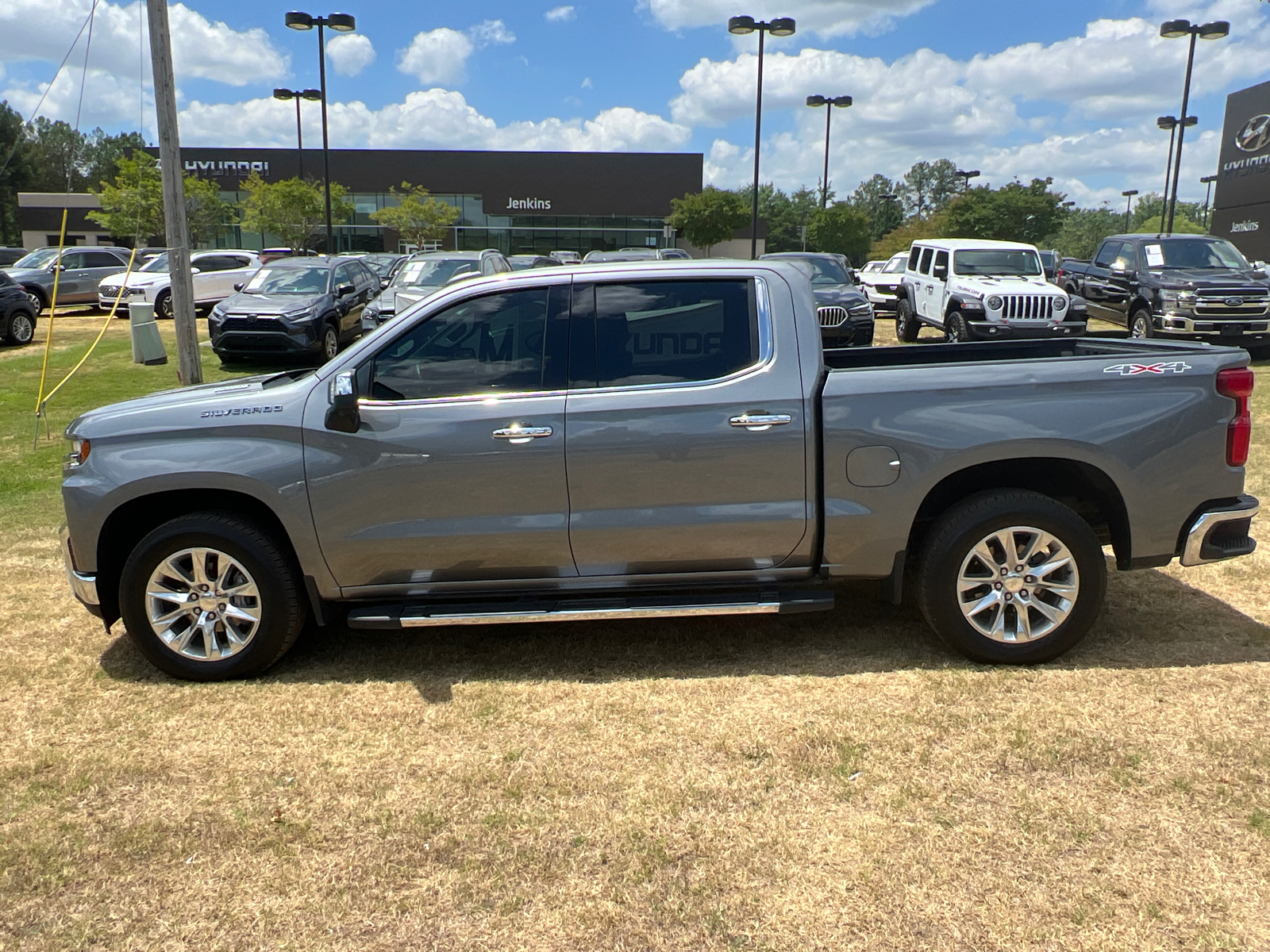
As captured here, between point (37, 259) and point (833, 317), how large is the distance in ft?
74.9

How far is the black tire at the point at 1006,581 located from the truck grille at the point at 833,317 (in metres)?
11.3

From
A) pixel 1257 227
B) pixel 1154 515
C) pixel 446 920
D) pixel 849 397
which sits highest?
pixel 1257 227

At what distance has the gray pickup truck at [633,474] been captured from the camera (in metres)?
4.46

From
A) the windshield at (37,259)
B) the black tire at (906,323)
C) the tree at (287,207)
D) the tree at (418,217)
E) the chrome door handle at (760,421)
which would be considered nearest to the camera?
the chrome door handle at (760,421)

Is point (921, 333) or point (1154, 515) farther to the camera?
point (921, 333)

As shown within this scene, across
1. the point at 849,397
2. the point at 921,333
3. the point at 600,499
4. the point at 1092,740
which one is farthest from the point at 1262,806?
the point at 921,333

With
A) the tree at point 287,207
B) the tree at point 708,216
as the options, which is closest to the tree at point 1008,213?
the tree at point 708,216

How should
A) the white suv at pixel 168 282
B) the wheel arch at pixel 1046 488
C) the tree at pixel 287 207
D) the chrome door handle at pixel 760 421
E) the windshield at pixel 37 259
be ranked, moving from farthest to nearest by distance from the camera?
the tree at pixel 287 207 < the windshield at pixel 37 259 < the white suv at pixel 168 282 < the wheel arch at pixel 1046 488 < the chrome door handle at pixel 760 421

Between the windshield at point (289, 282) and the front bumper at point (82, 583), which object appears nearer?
the front bumper at point (82, 583)

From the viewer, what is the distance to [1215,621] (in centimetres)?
530

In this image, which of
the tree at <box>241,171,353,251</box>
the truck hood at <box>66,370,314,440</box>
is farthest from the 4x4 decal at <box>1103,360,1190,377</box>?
the tree at <box>241,171,353,251</box>

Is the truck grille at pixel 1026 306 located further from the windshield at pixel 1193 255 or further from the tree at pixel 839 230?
the tree at pixel 839 230

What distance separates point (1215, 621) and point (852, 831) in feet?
9.88

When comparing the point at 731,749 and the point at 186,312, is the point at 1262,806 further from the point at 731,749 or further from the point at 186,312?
the point at 186,312
